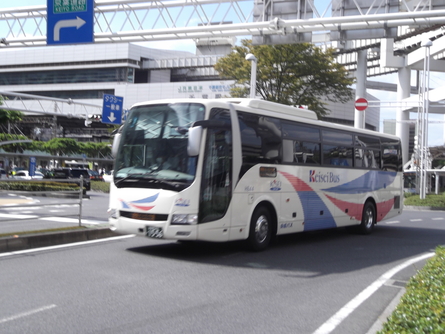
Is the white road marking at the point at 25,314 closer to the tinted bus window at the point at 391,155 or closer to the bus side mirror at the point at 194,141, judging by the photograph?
the bus side mirror at the point at 194,141

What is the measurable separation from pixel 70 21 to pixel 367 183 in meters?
11.0

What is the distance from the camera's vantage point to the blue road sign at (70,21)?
17906 millimetres

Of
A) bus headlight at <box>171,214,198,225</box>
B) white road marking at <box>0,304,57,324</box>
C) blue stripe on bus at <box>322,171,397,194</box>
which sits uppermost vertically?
blue stripe on bus at <box>322,171,397,194</box>

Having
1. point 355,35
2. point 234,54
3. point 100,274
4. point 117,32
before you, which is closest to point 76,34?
point 117,32

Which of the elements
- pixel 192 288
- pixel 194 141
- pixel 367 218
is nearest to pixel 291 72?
pixel 367 218

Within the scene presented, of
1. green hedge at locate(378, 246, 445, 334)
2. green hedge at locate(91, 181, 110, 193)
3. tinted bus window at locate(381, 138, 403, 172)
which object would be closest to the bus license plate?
green hedge at locate(378, 246, 445, 334)

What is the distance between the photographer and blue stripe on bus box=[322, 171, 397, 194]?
15.0 meters

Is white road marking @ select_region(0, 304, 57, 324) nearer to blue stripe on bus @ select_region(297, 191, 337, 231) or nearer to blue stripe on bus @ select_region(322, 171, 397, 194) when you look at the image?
blue stripe on bus @ select_region(297, 191, 337, 231)

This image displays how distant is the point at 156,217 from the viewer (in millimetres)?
9984

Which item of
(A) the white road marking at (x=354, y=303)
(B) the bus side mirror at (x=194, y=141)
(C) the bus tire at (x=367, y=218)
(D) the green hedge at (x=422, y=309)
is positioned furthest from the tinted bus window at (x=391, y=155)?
(D) the green hedge at (x=422, y=309)

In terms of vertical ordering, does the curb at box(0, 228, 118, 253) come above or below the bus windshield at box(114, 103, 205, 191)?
below

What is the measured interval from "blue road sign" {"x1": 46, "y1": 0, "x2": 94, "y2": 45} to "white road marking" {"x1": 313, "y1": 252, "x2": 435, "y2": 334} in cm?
1262

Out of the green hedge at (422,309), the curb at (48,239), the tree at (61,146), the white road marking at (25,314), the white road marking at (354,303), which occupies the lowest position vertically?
the white road marking at (354,303)

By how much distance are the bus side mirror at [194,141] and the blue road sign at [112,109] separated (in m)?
24.2
